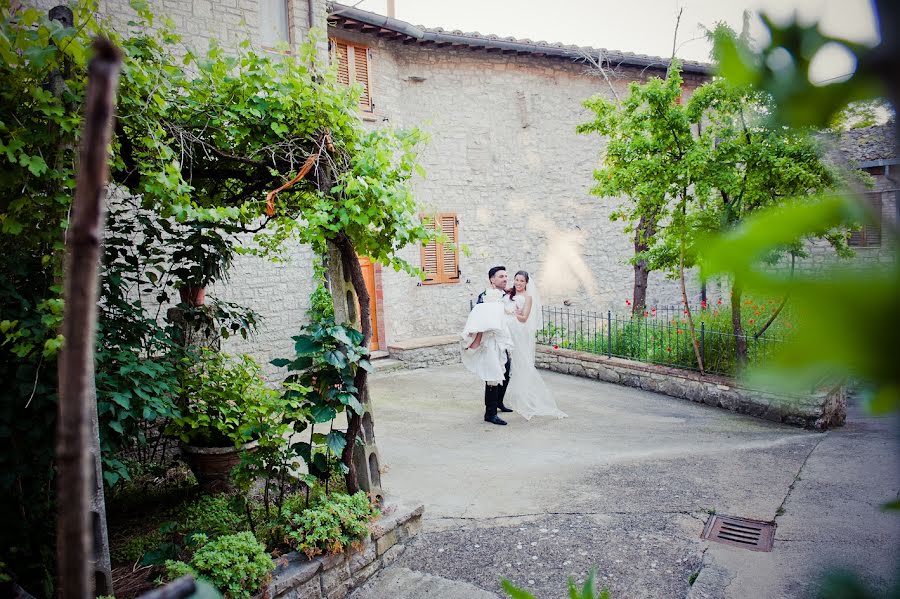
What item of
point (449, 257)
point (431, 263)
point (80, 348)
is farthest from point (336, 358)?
point (449, 257)

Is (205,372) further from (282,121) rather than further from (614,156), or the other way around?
(614,156)

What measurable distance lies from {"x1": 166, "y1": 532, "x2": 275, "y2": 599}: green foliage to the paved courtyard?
759mm

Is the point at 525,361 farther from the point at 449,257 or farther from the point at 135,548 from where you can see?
the point at 449,257

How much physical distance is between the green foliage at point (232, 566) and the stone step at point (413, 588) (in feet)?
2.30

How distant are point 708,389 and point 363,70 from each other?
7.76 metres

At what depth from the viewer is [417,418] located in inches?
276

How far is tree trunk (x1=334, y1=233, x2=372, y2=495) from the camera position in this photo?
3.81 m

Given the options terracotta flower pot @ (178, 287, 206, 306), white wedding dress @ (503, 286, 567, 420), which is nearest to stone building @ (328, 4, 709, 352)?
white wedding dress @ (503, 286, 567, 420)

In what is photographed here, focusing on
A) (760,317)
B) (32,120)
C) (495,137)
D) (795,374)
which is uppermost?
(495,137)

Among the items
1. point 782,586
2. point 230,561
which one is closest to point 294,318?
point 230,561

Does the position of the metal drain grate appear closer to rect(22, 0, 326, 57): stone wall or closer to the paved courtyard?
the paved courtyard

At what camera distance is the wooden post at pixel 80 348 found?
1.24 ft

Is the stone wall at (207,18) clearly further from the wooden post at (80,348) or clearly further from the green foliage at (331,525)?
the wooden post at (80,348)

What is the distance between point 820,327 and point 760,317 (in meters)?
9.81
